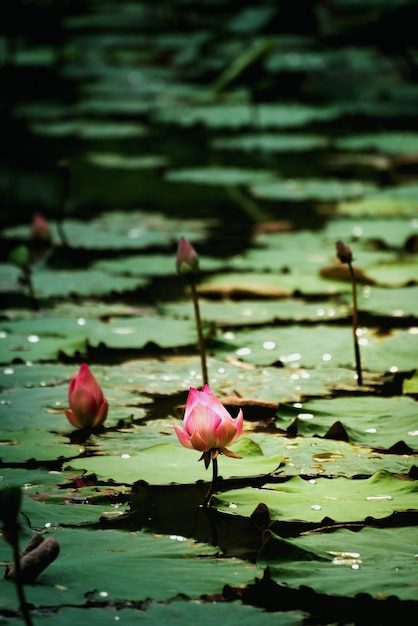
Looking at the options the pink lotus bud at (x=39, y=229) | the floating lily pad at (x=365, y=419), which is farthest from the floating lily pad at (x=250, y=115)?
the floating lily pad at (x=365, y=419)

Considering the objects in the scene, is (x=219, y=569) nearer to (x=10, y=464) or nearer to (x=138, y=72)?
(x=10, y=464)

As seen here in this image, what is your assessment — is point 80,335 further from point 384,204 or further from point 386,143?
point 386,143

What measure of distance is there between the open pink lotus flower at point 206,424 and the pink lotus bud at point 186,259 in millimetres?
609

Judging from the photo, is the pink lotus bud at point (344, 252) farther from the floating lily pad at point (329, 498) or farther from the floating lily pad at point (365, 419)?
the floating lily pad at point (329, 498)

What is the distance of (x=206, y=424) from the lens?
175 centimetres

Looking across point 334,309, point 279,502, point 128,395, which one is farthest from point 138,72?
point 279,502

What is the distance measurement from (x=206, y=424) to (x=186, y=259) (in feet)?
2.12

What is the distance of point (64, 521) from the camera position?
171 cm

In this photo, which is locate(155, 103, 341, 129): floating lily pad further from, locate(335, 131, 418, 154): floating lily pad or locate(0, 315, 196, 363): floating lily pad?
locate(0, 315, 196, 363): floating lily pad

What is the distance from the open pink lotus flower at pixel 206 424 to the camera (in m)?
1.74

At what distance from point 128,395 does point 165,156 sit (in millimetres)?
4541

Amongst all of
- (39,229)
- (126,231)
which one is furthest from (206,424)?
(126,231)

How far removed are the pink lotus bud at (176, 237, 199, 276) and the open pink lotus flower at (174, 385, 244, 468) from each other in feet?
2.00

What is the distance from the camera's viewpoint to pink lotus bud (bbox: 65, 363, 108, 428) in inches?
81.9
